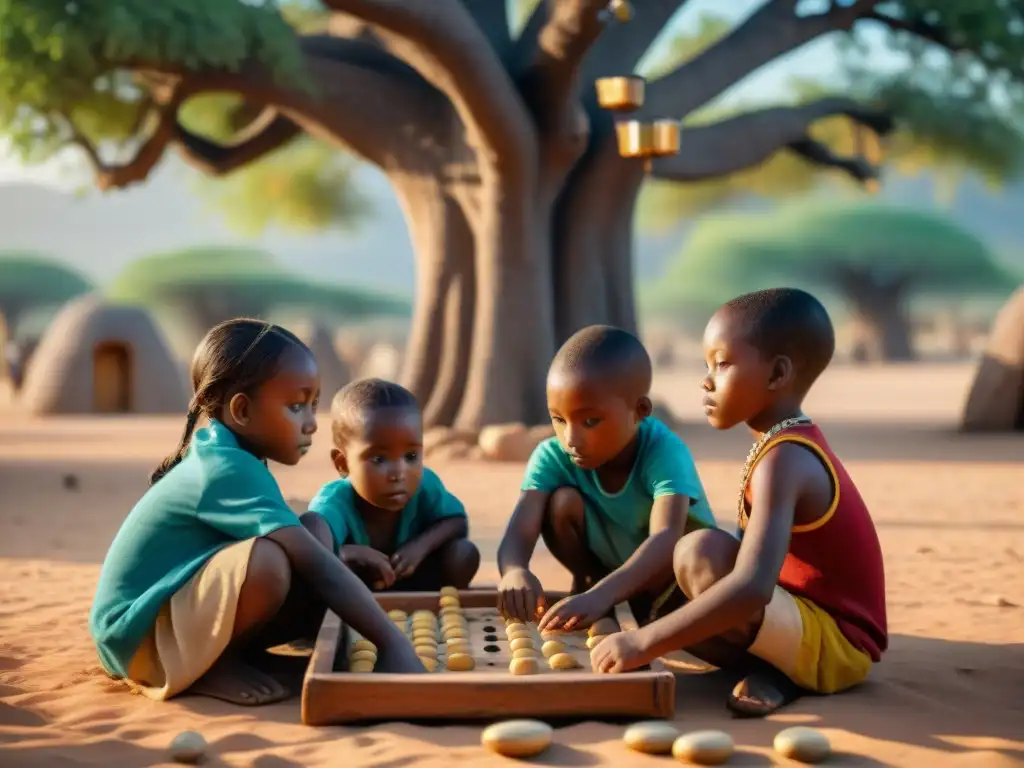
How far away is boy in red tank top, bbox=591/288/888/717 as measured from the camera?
335cm

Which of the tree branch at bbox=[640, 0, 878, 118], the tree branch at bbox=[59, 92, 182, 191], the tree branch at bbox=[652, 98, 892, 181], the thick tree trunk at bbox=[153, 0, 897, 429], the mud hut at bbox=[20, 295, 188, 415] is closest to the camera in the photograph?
the thick tree trunk at bbox=[153, 0, 897, 429]

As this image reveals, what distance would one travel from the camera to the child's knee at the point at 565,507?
416 centimetres

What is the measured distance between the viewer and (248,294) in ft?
202

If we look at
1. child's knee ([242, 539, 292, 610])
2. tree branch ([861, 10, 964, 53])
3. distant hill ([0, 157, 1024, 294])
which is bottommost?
child's knee ([242, 539, 292, 610])

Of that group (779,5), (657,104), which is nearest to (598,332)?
(657,104)

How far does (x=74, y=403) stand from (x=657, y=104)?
10790 millimetres

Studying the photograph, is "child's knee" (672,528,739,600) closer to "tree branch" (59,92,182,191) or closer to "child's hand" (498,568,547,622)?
"child's hand" (498,568,547,622)

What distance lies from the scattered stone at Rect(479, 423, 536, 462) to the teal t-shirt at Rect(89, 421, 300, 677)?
788cm

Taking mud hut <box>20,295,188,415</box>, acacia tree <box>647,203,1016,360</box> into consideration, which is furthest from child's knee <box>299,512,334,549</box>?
acacia tree <box>647,203,1016,360</box>

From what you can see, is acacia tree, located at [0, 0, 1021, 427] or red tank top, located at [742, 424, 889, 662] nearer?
red tank top, located at [742, 424, 889, 662]

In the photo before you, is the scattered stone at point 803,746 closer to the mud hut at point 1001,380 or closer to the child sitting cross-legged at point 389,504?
the child sitting cross-legged at point 389,504

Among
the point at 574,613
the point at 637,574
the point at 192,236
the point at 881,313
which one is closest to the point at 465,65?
the point at 637,574

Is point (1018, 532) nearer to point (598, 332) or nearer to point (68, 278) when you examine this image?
point (598, 332)

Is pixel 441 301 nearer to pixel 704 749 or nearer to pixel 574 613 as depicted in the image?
pixel 574 613
